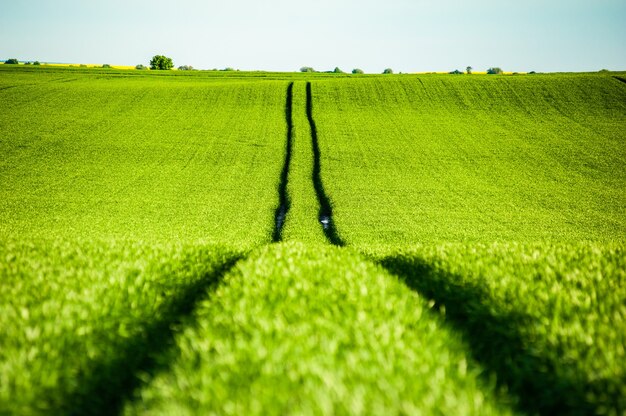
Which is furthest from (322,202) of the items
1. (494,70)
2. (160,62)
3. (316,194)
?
(160,62)

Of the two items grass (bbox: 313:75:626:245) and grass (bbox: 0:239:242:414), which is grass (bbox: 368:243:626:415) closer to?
grass (bbox: 0:239:242:414)

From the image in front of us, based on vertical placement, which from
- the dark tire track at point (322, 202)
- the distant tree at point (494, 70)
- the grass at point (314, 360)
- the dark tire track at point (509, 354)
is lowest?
the dark tire track at point (322, 202)

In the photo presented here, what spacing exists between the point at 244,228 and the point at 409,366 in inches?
641

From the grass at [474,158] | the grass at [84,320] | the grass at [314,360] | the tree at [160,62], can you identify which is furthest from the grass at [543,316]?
the tree at [160,62]

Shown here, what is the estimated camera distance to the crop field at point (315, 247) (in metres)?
3.04

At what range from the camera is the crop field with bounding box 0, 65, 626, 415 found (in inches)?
120

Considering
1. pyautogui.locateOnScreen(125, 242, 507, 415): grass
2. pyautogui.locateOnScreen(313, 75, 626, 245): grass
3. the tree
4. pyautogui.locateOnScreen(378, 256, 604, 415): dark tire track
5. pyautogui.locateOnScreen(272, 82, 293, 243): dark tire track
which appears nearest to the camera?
pyautogui.locateOnScreen(125, 242, 507, 415): grass

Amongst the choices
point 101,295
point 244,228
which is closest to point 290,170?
point 244,228

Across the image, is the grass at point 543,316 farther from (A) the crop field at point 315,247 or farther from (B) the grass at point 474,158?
(B) the grass at point 474,158

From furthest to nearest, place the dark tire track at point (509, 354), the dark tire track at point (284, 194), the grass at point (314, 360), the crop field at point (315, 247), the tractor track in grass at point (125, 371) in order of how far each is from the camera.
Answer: the dark tire track at point (284, 194) < the tractor track in grass at point (125, 371) < the dark tire track at point (509, 354) < the crop field at point (315, 247) < the grass at point (314, 360)

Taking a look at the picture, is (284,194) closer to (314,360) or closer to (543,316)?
(543,316)

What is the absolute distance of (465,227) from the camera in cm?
1950

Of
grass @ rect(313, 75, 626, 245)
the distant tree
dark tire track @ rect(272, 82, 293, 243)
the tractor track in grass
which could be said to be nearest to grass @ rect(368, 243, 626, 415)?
the tractor track in grass

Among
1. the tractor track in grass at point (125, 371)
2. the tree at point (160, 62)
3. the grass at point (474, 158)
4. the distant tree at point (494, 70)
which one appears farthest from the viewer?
the tree at point (160, 62)
